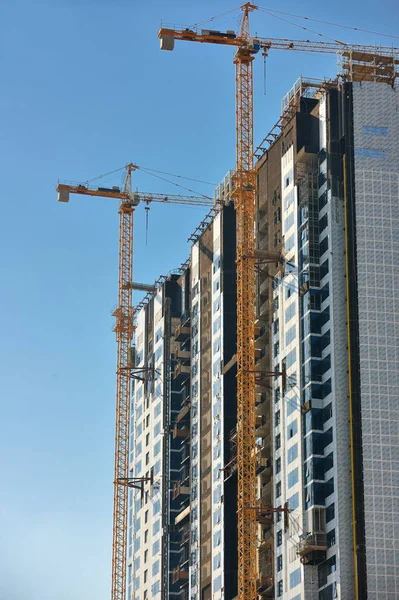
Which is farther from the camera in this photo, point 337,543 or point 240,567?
point 240,567

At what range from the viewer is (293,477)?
615 feet

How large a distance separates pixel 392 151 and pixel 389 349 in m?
25.2

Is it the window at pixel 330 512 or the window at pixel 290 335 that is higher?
the window at pixel 290 335

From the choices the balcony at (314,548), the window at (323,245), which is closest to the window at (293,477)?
the balcony at (314,548)

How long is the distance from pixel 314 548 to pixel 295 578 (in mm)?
6393

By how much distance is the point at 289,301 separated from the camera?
19488 cm

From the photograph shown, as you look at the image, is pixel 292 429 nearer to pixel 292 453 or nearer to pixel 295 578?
pixel 292 453

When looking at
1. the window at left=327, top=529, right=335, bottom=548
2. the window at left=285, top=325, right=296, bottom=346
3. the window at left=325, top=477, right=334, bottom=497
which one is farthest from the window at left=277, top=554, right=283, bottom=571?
the window at left=285, top=325, right=296, bottom=346

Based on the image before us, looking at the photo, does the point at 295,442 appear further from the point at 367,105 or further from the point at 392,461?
the point at 367,105

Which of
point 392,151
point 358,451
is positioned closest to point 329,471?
point 358,451

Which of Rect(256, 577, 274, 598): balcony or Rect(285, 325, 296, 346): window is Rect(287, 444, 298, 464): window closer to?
Rect(285, 325, 296, 346): window

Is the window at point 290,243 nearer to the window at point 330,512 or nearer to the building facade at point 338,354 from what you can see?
the building facade at point 338,354

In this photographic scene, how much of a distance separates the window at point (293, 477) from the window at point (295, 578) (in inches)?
422

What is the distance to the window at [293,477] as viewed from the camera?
18648cm
